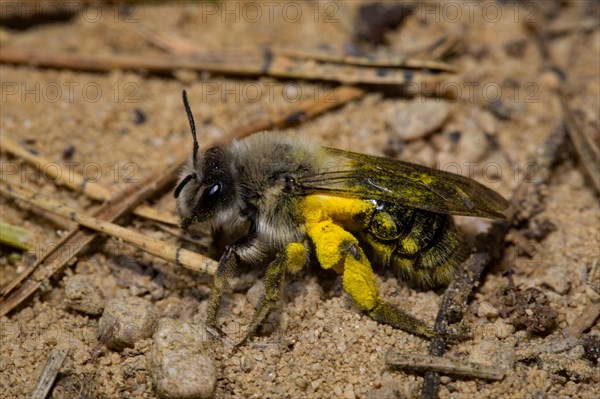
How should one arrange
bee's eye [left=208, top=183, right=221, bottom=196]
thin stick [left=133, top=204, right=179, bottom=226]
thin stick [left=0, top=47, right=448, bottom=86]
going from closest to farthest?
bee's eye [left=208, top=183, right=221, bottom=196] → thin stick [left=133, top=204, right=179, bottom=226] → thin stick [left=0, top=47, right=448, bottom=86]

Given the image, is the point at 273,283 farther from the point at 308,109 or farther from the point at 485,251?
the point at 308,109

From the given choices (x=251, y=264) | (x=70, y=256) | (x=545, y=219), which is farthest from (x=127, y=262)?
(x=545, y=219)

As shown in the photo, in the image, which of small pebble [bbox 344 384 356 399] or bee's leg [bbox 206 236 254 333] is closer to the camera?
small pebble [bbox 344 384 356 399]

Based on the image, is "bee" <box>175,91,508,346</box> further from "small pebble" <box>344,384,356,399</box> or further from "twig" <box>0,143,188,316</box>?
"twig" <box>0,143,188,316</box>

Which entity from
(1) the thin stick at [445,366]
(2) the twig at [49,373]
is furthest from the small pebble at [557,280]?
(2) the twig at [49,373]

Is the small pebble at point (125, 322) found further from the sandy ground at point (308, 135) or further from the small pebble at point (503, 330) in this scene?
the small pebble at point (503, 330)

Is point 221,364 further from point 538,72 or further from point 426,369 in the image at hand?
point 538,72

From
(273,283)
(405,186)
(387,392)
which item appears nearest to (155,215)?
(273,283)

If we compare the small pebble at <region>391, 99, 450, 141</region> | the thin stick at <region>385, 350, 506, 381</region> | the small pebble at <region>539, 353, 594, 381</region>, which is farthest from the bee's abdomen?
the small pebble at <region>391, 99, 450, 141</region>
